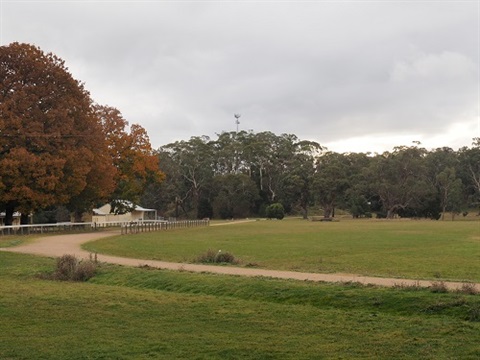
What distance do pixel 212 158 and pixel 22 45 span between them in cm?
7331

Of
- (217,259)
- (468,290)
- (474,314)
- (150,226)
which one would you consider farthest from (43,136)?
(474,314)

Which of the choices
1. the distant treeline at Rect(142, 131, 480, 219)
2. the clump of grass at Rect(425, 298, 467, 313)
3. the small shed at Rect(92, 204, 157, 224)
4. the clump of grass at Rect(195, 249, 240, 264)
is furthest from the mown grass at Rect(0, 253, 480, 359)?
the distant treeline at Rect(142, 131, 480, 219)

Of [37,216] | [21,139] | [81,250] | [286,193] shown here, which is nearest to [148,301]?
[81,250]

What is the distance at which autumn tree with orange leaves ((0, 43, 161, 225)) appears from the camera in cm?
3875

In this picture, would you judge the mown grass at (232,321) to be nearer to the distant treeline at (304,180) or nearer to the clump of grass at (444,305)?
the clump of grass at (444,305)

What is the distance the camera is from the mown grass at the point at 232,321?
8.05 meters

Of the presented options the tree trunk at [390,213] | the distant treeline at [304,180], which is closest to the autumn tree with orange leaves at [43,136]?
the distant treeline at [304,180]

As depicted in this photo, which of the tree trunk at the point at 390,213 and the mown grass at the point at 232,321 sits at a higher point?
the tree trunk at the point at 390,213

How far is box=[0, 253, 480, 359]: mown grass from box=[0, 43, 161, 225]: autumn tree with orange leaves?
25.9 metres

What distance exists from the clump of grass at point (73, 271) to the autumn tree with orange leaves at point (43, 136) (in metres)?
23.2

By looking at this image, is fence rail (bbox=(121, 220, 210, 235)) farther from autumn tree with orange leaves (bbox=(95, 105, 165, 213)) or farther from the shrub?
the shrub

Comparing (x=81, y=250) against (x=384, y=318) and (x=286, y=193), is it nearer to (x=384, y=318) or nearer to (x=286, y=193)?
(x=384, y=318)

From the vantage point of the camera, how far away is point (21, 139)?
39562 mm

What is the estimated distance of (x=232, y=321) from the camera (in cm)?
1007
